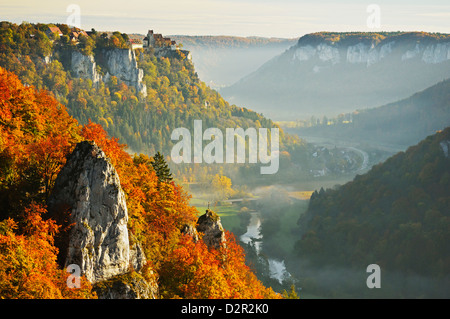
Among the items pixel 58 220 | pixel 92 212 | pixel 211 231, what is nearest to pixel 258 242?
pixel 211 231

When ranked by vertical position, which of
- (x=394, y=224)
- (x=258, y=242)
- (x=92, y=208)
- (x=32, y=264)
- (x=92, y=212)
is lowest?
(x=258, y=242)

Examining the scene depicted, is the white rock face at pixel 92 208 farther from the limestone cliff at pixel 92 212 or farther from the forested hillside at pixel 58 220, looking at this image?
the forested hillside at pixel 58 220

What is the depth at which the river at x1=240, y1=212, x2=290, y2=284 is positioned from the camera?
420ft

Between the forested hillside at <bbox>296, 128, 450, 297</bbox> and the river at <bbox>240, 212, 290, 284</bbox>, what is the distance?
942cm

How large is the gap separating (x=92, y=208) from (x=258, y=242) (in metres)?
118

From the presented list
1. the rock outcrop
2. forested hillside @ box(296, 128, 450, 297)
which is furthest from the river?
the rock outcrop

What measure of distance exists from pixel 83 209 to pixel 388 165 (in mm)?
154564

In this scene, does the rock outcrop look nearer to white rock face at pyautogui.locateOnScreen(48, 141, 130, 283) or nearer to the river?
white rock face at pyautogui.locateOnScreen(48, 141, 130, 283)

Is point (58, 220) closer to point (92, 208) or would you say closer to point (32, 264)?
point (92, 208)

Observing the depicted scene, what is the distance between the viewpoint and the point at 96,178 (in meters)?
36.8

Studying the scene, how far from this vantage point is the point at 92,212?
120 ft

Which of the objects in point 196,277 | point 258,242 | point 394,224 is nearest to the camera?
point 196,277

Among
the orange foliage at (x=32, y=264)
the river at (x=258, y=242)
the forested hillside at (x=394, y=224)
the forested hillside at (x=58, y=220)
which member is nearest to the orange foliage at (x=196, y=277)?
the forested hillside at (x=58, y=220)
